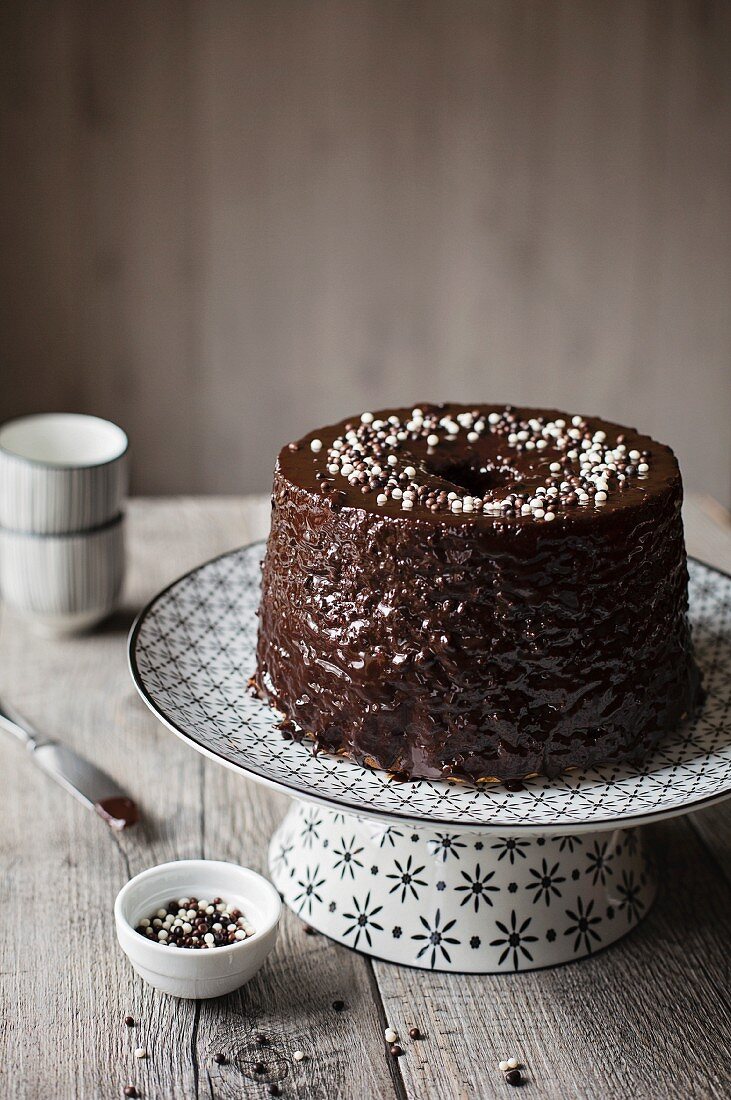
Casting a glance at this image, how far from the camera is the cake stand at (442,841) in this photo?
119cm

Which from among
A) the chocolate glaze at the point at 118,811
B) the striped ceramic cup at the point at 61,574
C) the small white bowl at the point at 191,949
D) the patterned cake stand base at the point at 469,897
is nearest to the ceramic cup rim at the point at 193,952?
the small white bowl at the point at 191,949

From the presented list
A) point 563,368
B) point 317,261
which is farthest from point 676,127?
point 317,261

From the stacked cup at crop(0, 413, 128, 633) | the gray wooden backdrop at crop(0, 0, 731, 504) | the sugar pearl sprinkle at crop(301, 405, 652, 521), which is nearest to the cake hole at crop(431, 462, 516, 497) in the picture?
the sugar pearl sprinkle at crop(301, 405, 652, 521)

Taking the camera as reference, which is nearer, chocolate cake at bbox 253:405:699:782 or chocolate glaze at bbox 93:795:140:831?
chocolate cake at bbox 253:405:699:782

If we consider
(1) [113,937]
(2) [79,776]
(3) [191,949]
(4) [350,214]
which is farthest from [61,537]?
(4) [350,214]

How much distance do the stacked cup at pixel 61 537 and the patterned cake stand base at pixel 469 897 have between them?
79 centimetres

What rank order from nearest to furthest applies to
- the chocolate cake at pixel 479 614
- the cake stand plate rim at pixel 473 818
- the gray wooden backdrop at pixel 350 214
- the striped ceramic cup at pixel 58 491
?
the cake stand plate rim at pixel 473 818, the chocolate cake at pixel 479 614, the striped ceramic cup at pixel 58 491, the gray wooden backdrop at pixel 350 214

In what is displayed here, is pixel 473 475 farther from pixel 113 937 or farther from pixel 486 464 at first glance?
pixel 113 937

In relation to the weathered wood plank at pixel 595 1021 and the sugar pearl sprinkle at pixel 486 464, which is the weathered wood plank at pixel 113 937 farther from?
the sugar pearl sprinkle at pixel 486 464

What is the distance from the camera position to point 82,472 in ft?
6.23

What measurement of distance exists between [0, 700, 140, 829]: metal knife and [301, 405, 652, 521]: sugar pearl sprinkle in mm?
542

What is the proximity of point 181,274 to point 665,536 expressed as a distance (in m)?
2.61

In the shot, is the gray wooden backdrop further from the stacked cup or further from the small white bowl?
the small white bowl

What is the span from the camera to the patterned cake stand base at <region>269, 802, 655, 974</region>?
4.26 ft
